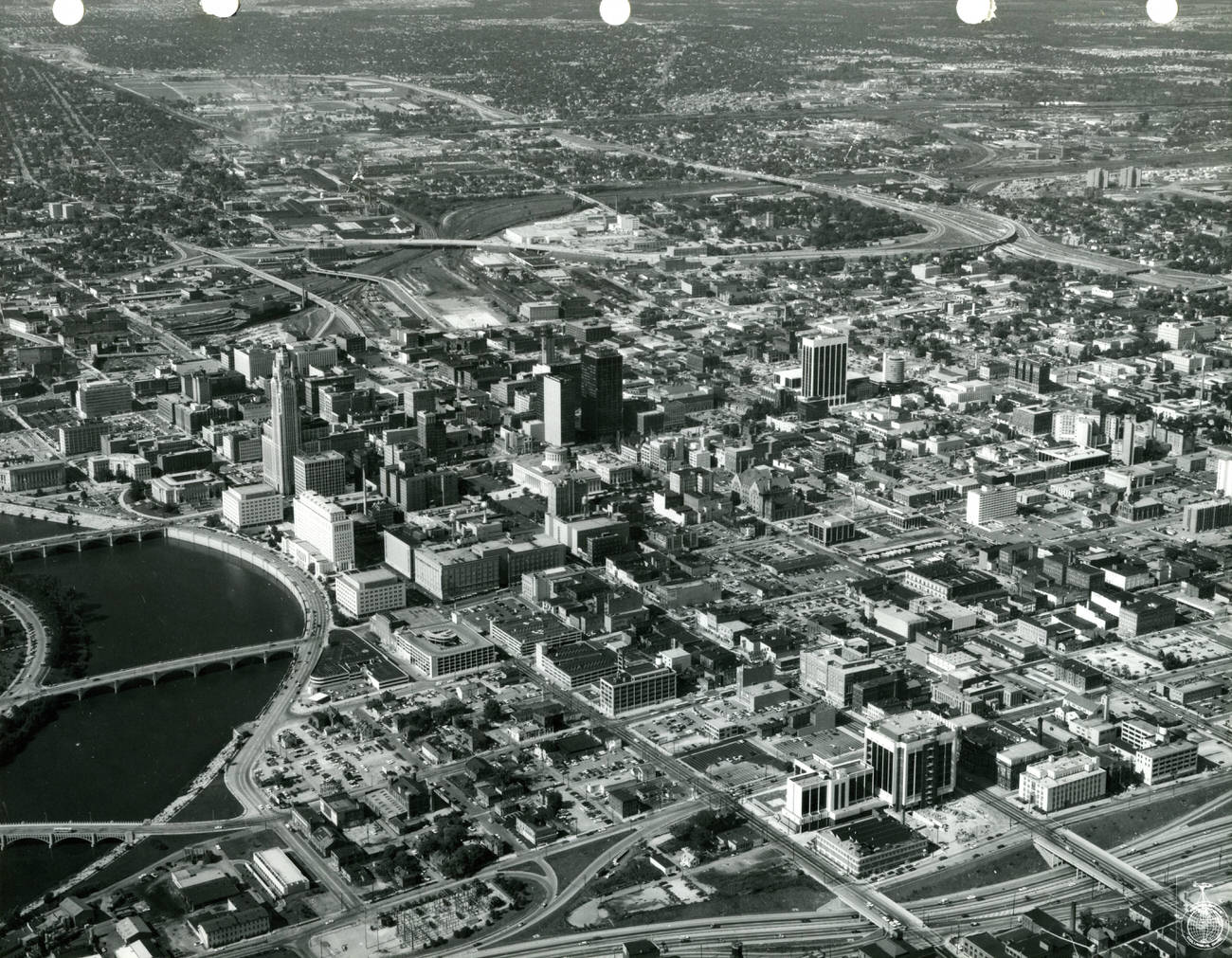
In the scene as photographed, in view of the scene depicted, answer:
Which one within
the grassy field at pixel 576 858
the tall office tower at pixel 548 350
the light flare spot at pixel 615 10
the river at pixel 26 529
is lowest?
the grassy field at pixel 576 858

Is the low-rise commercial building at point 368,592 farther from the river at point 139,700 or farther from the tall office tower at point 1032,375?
the tall office tower at point 1032,375

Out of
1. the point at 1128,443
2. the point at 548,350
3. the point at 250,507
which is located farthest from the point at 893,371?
the point at 250,507

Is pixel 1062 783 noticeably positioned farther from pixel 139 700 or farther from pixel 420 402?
pixel 420 402

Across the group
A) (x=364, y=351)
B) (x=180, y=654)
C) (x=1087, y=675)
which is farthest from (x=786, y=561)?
(x=364, y=351)

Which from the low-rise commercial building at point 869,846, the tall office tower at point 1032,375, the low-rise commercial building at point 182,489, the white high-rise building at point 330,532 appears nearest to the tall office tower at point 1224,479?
the tall office tower at point 1032,375

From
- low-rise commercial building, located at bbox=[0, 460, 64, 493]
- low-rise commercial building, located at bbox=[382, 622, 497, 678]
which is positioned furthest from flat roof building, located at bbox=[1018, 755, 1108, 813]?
low-rise commercial building, located at bbox=[0, 460, 64, 493]

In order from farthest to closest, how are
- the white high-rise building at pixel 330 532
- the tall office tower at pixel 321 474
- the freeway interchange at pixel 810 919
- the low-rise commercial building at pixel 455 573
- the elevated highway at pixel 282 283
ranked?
the elevated highway at pixel 282 283 < the tall office tower at pixel 321 474 < the white high-rise building at pixel 330 532 < the low-rise commercial building at pixel 455 573 < the freeway interchange at pixel 810 919

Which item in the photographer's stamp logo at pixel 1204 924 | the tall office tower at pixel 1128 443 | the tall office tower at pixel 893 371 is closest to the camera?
the photographer's stamp logo at pixel 1204 924
